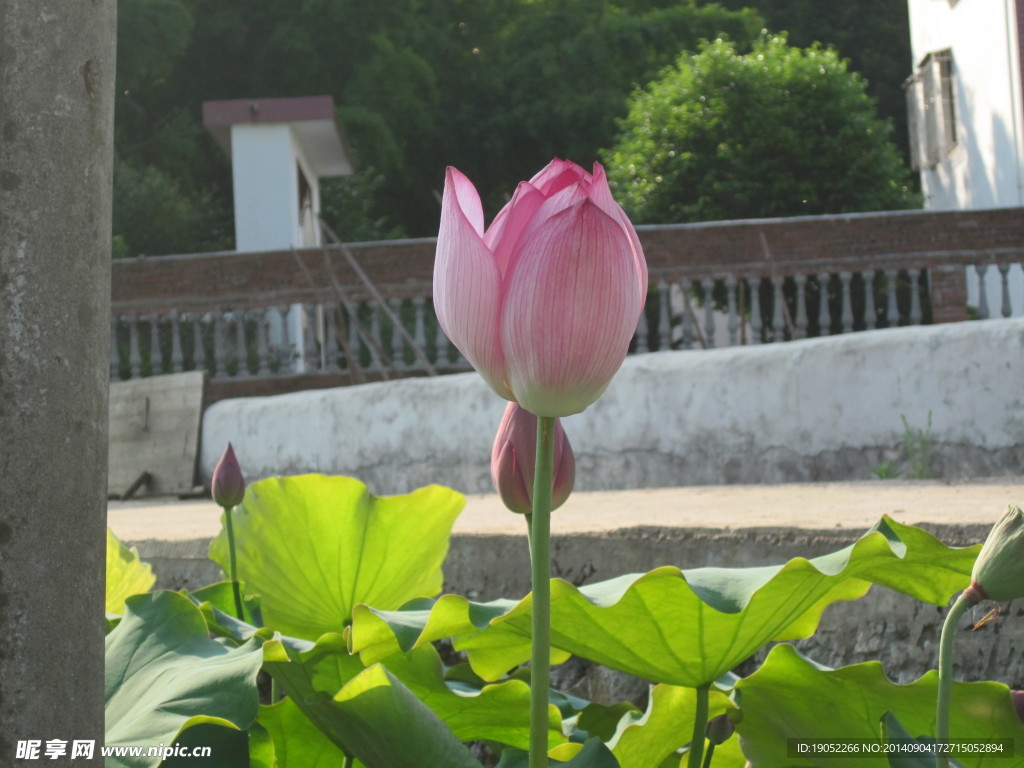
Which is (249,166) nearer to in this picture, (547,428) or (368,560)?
(368,560)

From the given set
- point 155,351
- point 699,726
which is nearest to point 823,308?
point 155,351

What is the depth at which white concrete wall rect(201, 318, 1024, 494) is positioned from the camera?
3957 millimetres

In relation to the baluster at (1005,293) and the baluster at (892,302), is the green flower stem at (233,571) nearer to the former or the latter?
the baluster at (892,302)

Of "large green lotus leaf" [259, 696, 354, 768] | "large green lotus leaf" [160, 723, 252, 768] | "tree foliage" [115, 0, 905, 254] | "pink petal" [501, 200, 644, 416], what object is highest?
"tree foliage" [115, 0, 905, 254]

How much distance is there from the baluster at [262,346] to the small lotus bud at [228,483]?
6547 millimetres

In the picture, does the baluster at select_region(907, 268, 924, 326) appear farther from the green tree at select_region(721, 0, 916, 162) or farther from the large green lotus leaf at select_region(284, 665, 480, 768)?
the green tree at select_region(721, 0, 916, 162)

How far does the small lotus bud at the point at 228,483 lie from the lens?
138 cm

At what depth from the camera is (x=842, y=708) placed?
1118 mm

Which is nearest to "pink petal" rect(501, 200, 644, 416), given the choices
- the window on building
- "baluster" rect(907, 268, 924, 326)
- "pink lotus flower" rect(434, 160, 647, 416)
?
"pink lotus flower" rect(434, 160, 647, 416)

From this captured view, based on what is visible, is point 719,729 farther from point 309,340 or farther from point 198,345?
point 309,340

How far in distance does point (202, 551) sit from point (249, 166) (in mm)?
7330

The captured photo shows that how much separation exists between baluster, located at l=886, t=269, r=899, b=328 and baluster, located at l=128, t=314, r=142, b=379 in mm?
4918

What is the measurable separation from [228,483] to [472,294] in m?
0.71

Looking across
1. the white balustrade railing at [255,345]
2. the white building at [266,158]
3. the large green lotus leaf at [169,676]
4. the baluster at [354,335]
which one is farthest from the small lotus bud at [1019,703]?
the white building at [266,158]
